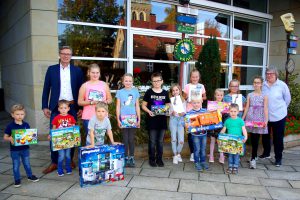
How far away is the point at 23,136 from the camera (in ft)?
12.5

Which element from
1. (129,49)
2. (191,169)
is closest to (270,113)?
(191,169)

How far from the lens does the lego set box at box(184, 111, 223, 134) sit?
4582 mm

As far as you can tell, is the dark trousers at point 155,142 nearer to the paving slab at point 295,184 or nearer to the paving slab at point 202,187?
the paving slab at point 202,187

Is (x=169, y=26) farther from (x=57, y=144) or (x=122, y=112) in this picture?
(x=57, y=144)

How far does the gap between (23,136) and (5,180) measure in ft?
2.93

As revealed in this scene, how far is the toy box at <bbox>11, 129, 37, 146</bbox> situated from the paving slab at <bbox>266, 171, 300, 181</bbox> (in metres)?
3.85

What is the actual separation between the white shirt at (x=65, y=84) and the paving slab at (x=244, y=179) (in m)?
2.99

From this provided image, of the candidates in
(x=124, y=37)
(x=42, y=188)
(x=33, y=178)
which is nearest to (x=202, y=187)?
(x=42, y=188)

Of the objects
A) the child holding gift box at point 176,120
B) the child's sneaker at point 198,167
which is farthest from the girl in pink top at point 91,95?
the child's sneaker at point 198,167

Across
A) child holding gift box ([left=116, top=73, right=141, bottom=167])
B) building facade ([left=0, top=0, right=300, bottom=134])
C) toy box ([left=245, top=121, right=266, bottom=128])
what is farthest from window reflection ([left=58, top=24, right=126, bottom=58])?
toy box ([left=245, top=121, right=266, bottom=128])

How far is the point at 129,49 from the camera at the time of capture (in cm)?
823

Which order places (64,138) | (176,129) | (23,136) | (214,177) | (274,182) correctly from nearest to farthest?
(23,136) < (64,138) < (274,182) < (214,177) < (176,129)

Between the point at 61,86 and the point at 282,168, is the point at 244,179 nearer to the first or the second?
the point at 282,168

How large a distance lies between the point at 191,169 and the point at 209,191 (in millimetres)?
921
